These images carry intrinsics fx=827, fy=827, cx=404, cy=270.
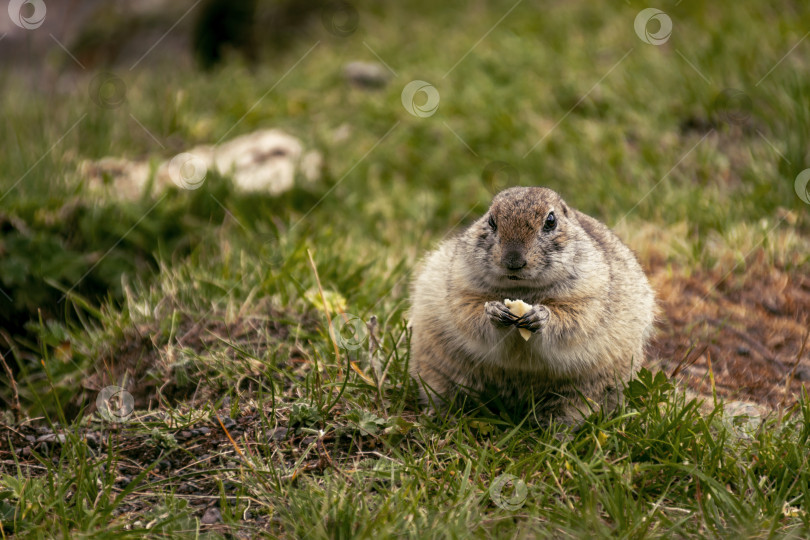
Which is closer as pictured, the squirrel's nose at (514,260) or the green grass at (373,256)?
the green grass at (373,256)

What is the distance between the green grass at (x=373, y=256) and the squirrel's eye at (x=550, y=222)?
0.71 m

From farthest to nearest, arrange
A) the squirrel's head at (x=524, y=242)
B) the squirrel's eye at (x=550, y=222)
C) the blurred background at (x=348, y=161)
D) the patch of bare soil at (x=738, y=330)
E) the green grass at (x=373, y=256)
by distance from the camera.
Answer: the blurred background at (x=348, y=161), the patch of bare soil at (x=738, y=330), the squirrel's eye at (x=550, y=222), the squirrel's head at (x=524, y=242), the green grass at (x=373, y=256)

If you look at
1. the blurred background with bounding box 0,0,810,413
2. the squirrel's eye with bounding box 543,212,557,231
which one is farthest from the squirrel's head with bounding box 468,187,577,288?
the blurred background with bounding box 0,0,810,413

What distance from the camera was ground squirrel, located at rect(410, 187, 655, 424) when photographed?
3244 millimetres

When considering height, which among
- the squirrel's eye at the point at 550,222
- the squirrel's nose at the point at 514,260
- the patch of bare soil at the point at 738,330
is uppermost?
the squirrel's eye at the point at 550,222

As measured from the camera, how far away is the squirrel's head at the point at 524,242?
10.5 feet

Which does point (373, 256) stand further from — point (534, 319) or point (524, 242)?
point (534, 319)

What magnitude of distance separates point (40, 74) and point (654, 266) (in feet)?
20.1

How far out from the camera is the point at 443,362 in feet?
11.6

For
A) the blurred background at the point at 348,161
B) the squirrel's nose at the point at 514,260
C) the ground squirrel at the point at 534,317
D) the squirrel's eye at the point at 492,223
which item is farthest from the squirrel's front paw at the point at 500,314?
the blurred background at the point at 348,161

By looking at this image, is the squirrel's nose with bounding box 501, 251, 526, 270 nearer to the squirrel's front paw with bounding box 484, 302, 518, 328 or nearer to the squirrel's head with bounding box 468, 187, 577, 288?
the squirrel's head with bounding box 468, 187, 577, 288

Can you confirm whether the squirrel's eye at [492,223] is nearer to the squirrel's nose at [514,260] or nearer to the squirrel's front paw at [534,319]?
the squirrel's nose at [514,260]

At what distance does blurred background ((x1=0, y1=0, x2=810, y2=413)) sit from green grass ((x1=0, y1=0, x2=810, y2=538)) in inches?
1.0

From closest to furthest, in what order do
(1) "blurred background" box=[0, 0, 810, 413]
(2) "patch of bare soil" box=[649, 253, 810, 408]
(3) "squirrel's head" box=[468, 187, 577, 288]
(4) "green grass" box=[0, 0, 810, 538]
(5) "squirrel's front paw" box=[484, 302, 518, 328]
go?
1. (4) "green grass" box=[0, 0, 810, 538]
2. (5) "squirrel's front paw" box=[484, 302, 518, 328]
3. (3) "squirrel's head" box=[468, 187, 577, 288]
4. (2) "patch of bare soil" box=[649, 253, 810, 408]
5. (1) "blurred background" box=[0, 0, 810, 413]
